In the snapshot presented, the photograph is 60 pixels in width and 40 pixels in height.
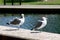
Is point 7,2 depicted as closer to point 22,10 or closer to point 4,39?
point 22,10

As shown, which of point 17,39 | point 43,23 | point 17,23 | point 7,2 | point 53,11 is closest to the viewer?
point 17,39

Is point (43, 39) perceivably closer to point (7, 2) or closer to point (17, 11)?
point (17, 11)

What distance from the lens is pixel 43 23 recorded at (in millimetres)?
8523

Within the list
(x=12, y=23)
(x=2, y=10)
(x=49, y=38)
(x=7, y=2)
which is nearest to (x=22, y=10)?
(x=2, y=10)

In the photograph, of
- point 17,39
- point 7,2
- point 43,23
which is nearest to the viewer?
point 17,39

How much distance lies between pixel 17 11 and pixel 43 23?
40.5 ft

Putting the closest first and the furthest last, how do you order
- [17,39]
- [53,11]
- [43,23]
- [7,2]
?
1. [17,39]
2. [43,23]
3. [53,11]
4. [7,2]

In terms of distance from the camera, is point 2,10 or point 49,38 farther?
point 2,10

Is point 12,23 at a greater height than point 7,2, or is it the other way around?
point 12,23

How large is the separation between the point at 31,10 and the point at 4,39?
1386cm

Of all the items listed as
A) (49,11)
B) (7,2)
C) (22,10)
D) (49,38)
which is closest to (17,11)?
(22,10)

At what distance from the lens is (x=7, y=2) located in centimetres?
2723

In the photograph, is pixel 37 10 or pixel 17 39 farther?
pixel 37 10

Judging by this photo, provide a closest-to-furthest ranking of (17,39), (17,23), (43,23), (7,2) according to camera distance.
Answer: (17,39) → (43,23) → (17,23) → (7,2)
